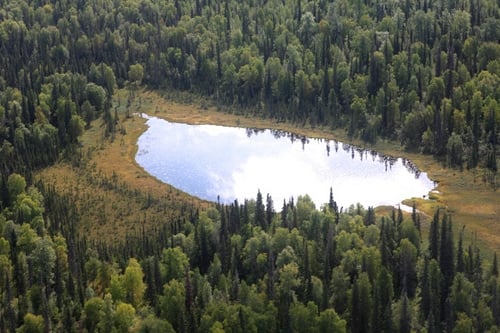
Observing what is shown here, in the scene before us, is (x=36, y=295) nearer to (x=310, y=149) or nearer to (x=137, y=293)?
(x=137, y=293)

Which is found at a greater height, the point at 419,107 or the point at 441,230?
the point at 419,107

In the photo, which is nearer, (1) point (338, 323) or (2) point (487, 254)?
(1) point (338, 323)

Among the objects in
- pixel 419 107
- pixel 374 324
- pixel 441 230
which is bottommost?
pixel 374 324

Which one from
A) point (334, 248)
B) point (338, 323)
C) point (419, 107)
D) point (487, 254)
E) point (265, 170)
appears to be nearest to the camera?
point (338, 323)

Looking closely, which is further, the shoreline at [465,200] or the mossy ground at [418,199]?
the mossy ground at [418,199]

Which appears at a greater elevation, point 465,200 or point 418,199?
point 465,200

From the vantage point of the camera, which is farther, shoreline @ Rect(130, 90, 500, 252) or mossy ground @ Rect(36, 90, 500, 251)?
mossy ground @ Rect(36, 90, 500, 251)

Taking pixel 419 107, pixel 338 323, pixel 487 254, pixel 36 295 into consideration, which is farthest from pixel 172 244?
pixel 419 107

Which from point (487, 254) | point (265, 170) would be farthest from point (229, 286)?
point (265, 170)

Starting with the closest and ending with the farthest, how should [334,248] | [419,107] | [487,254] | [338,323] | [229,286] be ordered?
[338,323] → [229,286] → [334,248] → [487,254] → [419,107]

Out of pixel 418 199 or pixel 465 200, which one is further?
pixel 418 199
